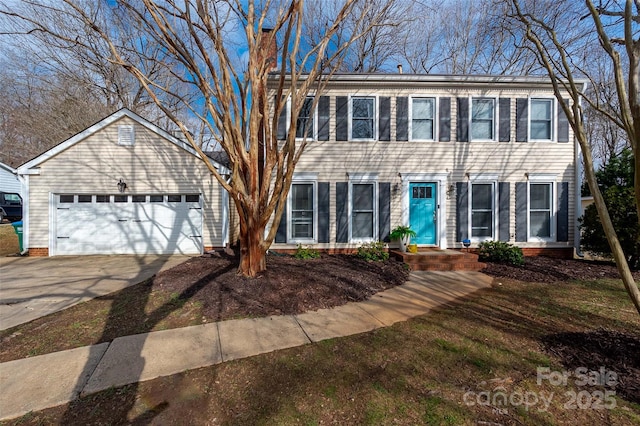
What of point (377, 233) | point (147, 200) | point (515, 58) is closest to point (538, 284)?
point (377, 233)

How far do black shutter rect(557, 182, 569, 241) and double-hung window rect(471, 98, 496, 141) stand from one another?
9.00ft

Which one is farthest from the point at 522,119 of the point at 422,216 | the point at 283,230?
the point at 283,230

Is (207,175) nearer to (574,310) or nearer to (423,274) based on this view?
(423,274)

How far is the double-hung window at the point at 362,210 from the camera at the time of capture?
368 inches

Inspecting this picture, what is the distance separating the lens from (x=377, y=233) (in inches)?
367

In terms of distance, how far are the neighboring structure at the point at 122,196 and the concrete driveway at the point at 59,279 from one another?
64 cm

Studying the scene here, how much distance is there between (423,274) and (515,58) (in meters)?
14.3

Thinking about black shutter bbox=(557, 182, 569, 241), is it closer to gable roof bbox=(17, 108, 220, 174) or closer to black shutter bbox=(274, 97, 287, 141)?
black shutter bbox=(274, 97, 287, 141)

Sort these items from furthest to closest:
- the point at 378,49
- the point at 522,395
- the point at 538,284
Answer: the point at 378,49 → the point at 538,284 → the point at 522,395

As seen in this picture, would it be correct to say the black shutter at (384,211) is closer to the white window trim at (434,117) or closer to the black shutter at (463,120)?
the white window trim at (434,117)

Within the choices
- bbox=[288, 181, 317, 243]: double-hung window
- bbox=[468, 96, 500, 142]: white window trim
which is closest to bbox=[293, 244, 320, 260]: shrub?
bbox=[288, 181, 317, 243]: double-hung window

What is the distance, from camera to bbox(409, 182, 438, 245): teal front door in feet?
30.9

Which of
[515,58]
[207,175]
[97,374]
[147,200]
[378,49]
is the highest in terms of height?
[378,49]

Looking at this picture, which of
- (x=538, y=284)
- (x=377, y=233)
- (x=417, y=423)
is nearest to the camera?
(x=417, y=423)
